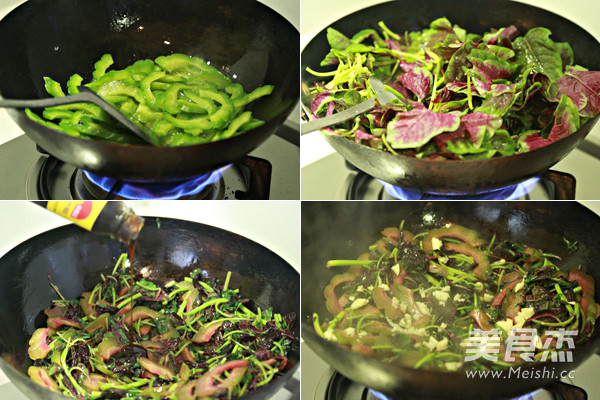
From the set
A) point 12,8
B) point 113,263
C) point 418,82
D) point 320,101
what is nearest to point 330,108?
point 320,101

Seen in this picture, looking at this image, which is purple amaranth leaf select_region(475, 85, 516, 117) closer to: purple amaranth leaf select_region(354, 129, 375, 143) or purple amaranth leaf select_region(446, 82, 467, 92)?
purple amaranth leaf select_region(446, 82, 467, 92)

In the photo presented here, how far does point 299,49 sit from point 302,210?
266mm

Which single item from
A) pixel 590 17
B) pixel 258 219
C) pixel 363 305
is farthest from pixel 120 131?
pixel 590 17

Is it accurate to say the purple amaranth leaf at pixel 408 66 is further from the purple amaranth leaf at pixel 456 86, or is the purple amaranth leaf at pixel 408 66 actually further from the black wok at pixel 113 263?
the black wok at pixel 113 263

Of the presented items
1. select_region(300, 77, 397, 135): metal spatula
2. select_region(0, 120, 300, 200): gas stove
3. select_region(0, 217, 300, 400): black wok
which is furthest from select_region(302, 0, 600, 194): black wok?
select_region(0, 217, 300, 400): black wok

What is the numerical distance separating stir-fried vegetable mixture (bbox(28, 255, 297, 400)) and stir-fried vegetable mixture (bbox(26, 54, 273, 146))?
30 centimetres

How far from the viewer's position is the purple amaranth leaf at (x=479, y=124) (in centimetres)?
88

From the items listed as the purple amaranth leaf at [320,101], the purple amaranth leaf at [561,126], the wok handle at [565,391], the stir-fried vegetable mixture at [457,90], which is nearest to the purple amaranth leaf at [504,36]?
the stir-fried vegetable mixture at [457,90]

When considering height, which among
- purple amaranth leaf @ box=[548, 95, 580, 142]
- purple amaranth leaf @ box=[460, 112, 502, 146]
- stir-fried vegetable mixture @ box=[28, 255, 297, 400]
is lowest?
stir-fried vegetable mixture @ box=[28, 255, 297, 400]

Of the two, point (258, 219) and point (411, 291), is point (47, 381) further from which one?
point (411, 291)

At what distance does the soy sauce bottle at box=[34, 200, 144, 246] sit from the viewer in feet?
2.98

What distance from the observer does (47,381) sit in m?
0.91

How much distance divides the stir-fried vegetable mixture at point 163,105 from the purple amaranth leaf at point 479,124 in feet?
0.99

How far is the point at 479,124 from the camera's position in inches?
35.0
